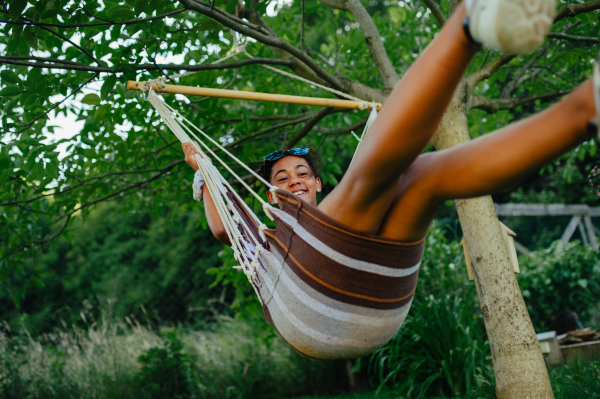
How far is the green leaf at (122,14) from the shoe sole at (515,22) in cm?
129

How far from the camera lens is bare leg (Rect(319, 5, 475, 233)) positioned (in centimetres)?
74

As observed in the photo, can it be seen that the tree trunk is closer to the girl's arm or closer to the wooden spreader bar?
the wooden spreader bar

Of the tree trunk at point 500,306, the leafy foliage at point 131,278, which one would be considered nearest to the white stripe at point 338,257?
the tree trunk at point 500,306

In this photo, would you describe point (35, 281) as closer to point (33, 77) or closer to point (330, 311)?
point (33, 77)

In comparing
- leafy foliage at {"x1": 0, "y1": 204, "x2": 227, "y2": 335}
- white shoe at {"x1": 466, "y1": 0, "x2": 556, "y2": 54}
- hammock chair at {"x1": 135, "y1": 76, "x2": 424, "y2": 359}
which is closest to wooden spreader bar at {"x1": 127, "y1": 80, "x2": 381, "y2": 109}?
hammock chair at {"x1": 135, "y1": 76, "x2": 424, "y2": 359}

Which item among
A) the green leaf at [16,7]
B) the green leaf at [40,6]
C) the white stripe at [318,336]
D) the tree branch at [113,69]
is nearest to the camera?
the white stripe at [318,336]

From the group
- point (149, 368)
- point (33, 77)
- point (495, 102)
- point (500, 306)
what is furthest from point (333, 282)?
point (149, 368)

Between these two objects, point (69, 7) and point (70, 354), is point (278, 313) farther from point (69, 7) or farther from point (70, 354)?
point (70, 354)

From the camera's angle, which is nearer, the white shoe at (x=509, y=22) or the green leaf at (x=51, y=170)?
the white shoe at (x=509, y=22)

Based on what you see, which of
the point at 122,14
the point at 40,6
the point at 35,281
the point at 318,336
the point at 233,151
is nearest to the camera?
the point at 318,336

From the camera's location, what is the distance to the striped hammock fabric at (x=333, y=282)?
1.00 meters

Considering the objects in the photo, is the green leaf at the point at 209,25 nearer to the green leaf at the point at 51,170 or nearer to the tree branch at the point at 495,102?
the green leaf at the point at 51,170

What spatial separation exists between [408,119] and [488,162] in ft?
0.48

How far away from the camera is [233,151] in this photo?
2707 millimetres
